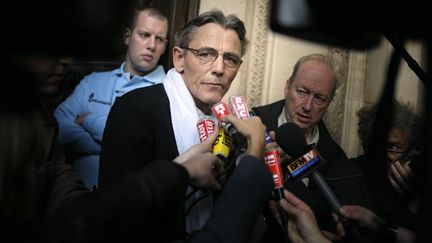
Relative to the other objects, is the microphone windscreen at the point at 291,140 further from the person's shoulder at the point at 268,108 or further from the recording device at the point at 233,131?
the person's shoulder at the point at 268,108

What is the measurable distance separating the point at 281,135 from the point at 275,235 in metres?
0.32

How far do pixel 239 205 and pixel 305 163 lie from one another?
349mm

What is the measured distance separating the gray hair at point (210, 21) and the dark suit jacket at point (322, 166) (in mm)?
574

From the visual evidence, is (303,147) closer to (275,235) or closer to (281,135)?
(281,135)

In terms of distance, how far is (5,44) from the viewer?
665 millimetres

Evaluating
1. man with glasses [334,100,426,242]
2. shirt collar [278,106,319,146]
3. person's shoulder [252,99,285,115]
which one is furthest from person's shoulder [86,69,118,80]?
man with glasses [334,100,426,242]

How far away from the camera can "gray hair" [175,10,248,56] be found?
5.16 ft

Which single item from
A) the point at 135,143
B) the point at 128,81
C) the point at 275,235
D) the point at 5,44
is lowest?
the point at 275,235

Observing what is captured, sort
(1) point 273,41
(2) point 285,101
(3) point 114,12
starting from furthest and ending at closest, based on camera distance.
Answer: (1) point 273,41
(2) point 285,101
(3) point 114,12

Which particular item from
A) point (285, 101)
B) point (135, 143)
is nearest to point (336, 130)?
point (285, 101)

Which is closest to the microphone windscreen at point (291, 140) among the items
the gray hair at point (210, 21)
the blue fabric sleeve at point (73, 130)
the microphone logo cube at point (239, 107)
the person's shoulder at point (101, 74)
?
the microphone logo cube at point (239, 107)

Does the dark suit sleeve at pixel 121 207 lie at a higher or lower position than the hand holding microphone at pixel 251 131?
lower

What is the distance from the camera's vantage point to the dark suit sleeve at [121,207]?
0.71 m

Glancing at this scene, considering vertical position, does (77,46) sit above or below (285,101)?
above
